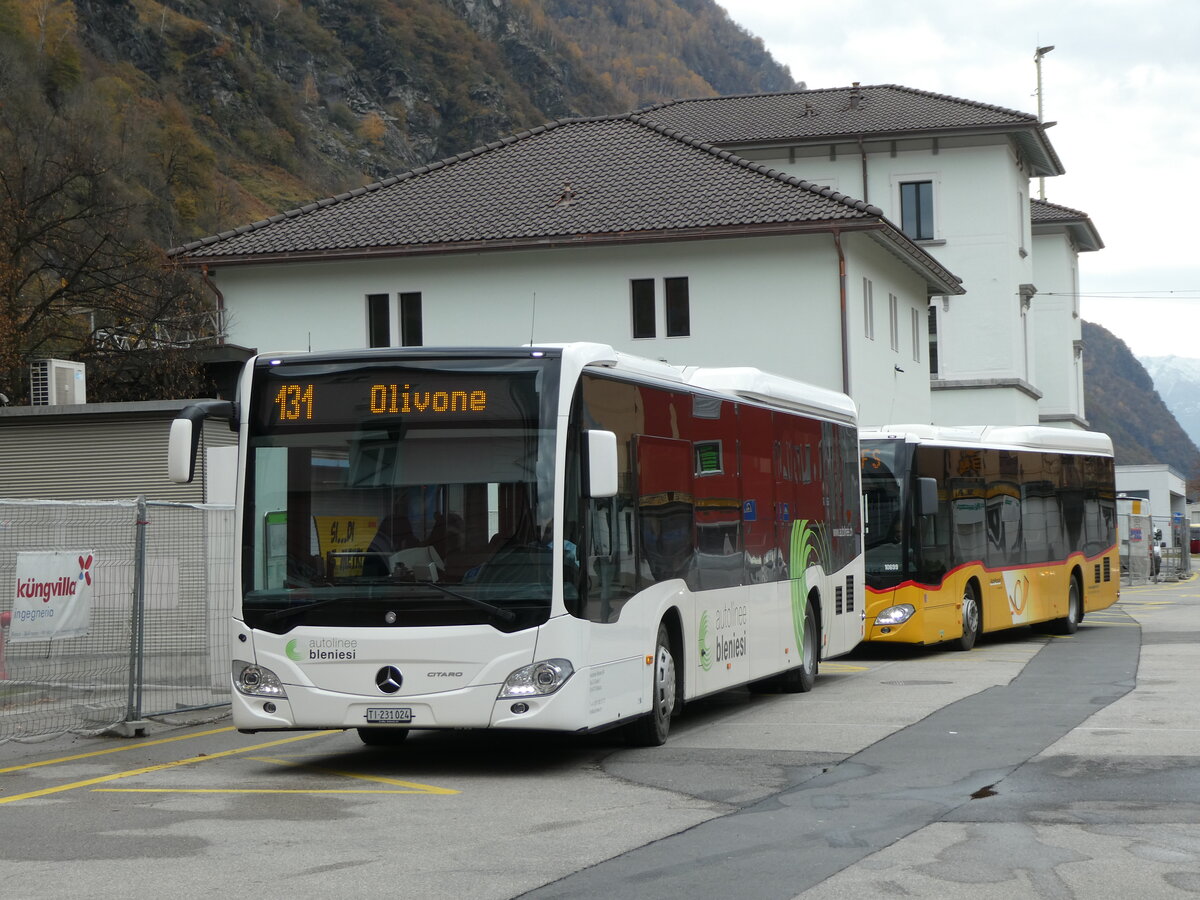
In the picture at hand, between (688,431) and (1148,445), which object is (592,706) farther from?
(1148,445)

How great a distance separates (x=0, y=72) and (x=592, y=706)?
6526 centimetres

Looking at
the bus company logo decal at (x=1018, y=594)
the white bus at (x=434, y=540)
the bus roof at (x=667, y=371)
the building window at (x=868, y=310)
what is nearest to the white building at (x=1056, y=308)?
the building window at (x=868, y=310)

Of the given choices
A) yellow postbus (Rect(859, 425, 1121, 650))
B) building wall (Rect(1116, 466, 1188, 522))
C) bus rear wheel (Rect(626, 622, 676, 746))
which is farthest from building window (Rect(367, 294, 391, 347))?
building wall (Rect(1116, 466, 1188, 522))

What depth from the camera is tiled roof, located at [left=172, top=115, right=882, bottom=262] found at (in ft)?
111

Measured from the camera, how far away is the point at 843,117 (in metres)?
56.2

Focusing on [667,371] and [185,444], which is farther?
[667,371]

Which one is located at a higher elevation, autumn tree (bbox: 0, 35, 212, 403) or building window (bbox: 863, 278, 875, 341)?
autumn tree (bbox: 0, 35, 212, 403)

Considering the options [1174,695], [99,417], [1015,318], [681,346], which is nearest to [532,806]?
[1174,695]

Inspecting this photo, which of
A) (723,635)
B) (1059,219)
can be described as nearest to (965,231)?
(1059,219)

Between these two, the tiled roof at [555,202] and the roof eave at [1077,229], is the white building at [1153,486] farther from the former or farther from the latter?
the tiled roof at [555,202]

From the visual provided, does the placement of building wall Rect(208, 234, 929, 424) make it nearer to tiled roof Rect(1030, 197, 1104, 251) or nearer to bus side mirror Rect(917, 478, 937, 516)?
bus side mirror Rect(917, 478, 937, 516)

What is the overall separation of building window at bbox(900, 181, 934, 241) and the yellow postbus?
2742 cm

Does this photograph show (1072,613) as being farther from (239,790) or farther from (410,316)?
(239,790)

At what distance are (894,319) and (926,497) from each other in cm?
1786
